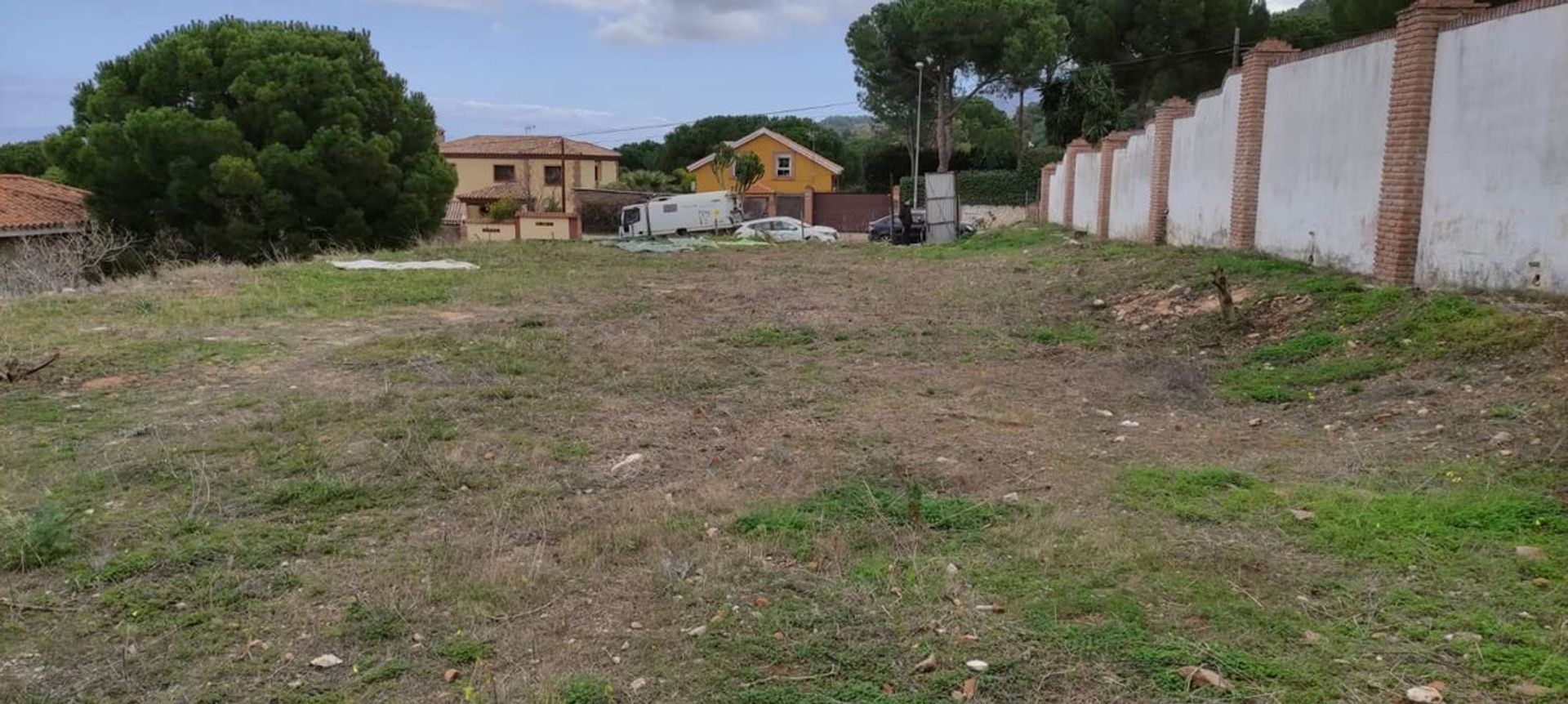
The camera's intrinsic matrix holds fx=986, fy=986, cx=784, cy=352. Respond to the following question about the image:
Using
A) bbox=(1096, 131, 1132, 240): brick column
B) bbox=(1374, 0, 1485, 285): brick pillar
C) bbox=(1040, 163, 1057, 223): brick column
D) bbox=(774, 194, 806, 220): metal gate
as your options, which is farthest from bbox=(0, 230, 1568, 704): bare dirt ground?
bbox=(774, 194, 806, 220): metal gate

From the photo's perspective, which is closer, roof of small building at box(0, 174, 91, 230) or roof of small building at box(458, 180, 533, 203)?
roof of small building at box(0, 174, 91, 230)

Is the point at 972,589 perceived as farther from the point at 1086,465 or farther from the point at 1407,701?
the point at 1086,465

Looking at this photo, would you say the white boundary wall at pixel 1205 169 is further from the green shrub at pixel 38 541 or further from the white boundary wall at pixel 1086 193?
the green shrub at pixel 38 541

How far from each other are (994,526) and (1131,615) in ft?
3.10

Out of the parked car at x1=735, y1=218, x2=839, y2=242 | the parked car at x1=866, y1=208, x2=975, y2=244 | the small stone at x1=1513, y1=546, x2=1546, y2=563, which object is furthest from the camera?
the parked car at x1=866, y1=208, x2=975, y2=244

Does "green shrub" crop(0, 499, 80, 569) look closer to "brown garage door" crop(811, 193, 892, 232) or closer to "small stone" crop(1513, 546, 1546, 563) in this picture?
"small stone" crop(1513, 546, 1546, 563)

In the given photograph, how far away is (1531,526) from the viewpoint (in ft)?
12.1

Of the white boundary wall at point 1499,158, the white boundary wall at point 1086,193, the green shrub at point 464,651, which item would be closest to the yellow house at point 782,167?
the white boundary wall at point 1086,193

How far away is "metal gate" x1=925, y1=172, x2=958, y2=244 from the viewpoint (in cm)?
2803

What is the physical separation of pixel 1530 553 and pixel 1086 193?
19.2 m

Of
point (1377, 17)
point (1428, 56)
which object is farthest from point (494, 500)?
point (1377, 17)

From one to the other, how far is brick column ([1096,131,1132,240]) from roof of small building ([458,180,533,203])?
3074cm

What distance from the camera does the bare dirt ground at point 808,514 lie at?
115 inches

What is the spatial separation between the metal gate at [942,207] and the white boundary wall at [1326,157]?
54.3ft
